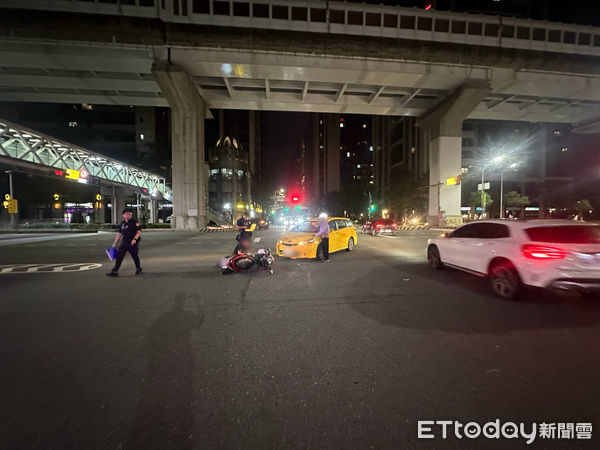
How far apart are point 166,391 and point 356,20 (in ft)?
108

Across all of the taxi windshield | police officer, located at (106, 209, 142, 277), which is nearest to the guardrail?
the taxi windshield

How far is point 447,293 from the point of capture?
5.70 m

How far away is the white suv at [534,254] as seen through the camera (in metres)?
4.59

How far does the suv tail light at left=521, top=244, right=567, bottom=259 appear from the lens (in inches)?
184

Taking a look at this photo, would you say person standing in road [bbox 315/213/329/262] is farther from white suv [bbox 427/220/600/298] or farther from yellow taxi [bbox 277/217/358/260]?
white suv [bbox 427/220/600/298]

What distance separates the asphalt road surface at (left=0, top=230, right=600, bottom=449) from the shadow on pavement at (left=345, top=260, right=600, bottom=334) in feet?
0.14

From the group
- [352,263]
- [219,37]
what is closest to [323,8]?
[219,37]

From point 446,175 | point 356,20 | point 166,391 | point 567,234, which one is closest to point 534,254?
point 567,234

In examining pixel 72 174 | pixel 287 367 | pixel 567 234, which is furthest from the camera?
pixel 72 174

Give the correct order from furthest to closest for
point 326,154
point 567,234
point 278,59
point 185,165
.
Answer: point 326,154, point 185,165, point 278,59, point 567,234

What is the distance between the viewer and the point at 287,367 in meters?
2.97

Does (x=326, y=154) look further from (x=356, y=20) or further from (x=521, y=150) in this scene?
(x=356, y=20)

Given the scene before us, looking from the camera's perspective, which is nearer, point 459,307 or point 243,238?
point 459,307

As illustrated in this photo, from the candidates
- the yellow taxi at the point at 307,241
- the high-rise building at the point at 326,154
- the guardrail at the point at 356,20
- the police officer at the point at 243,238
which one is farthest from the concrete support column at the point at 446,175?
the high-rise building at the point at 326,154
